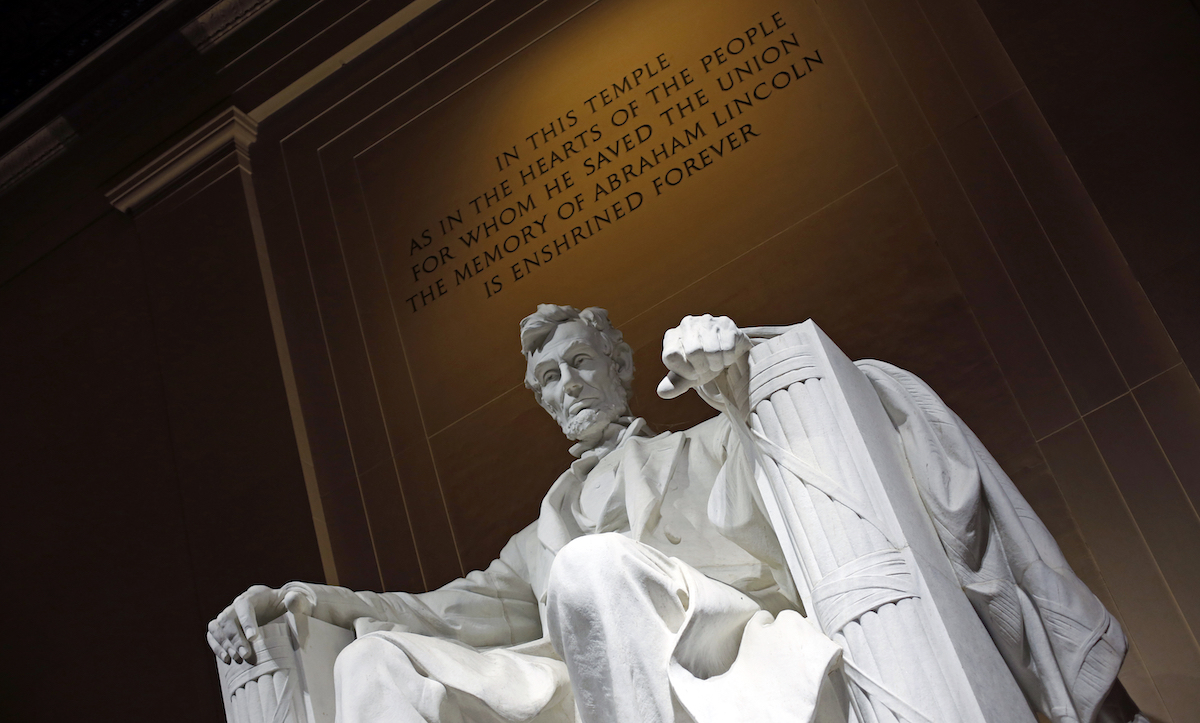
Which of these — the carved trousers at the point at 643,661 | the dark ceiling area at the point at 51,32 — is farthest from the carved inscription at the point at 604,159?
the carved trousers at the point at 643,661

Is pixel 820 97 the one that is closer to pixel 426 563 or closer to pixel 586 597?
pixel 426 563

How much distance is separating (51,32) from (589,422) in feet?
13.5

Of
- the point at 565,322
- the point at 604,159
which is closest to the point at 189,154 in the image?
the point at 604,159

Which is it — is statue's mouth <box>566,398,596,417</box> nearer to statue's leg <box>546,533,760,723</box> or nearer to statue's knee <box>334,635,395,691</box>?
statue's knee <box>334,635,395,691</box>

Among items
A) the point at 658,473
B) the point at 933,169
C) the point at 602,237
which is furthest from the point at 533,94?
the point at 658,473

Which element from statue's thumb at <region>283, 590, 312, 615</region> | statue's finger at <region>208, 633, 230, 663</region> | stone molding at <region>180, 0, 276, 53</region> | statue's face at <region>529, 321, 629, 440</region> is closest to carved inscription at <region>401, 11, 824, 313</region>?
statue's face at <region>529, 321, 629, 440</region>

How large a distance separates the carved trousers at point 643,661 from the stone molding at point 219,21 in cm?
445

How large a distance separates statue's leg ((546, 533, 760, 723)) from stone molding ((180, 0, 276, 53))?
4.61 m

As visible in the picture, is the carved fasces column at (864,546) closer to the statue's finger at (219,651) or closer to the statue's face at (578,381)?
the statue's face at (578,381)

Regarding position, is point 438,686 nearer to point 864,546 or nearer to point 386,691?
point 386,691

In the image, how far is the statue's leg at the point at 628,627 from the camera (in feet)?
6.22

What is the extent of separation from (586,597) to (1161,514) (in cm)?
198

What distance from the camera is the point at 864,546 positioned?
206 cm

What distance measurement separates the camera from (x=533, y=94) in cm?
510
